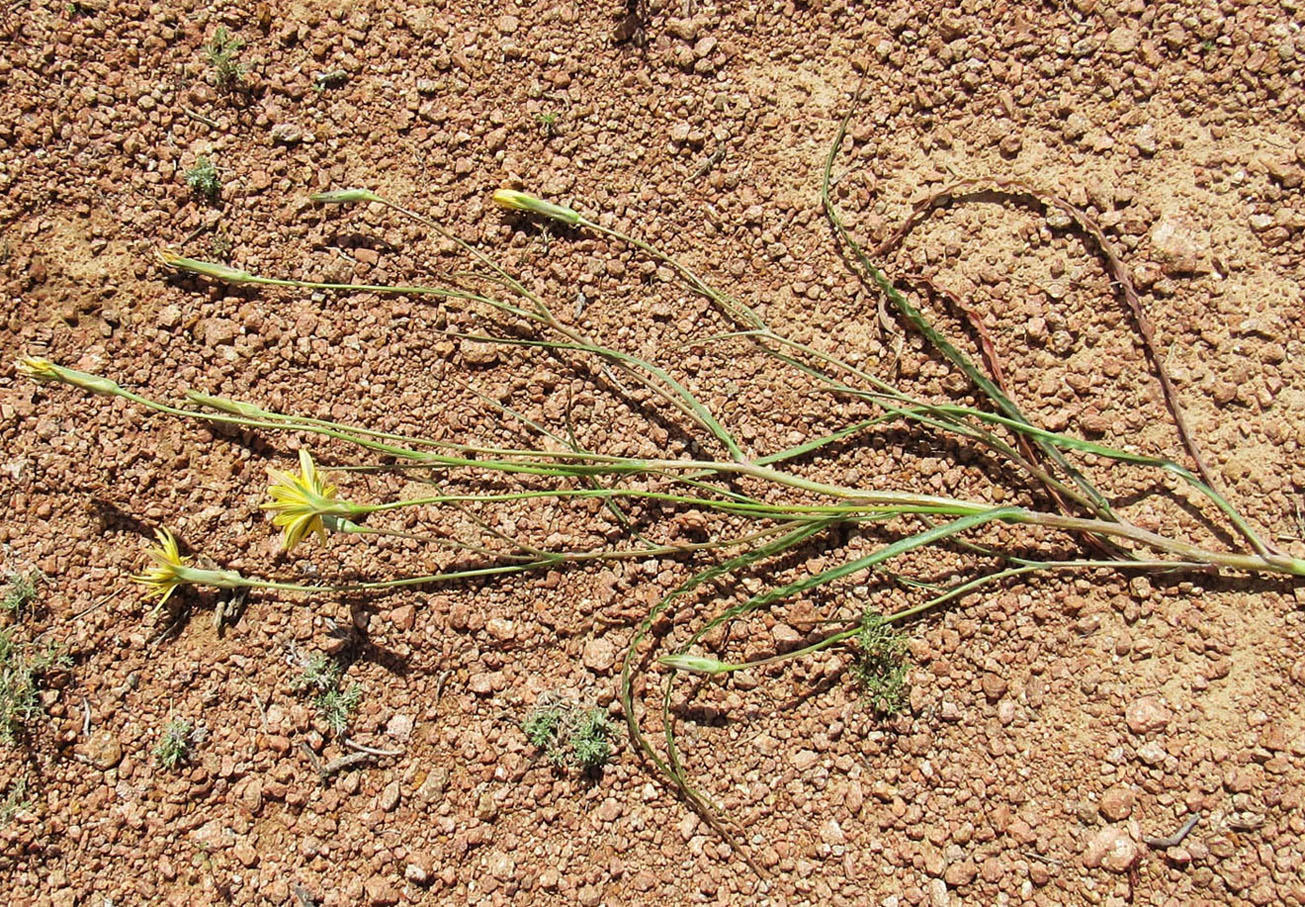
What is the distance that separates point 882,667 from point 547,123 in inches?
60.0

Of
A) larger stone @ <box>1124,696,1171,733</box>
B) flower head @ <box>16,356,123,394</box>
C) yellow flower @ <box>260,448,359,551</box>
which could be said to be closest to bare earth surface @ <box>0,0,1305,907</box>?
larger stone @ <box>1124,696,1171,733</box>

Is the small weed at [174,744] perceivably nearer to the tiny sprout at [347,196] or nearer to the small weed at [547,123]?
the tiny sprout at [347,196]

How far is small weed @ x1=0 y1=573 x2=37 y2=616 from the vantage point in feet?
7.39

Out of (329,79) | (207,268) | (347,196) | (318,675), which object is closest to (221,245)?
(207,268)

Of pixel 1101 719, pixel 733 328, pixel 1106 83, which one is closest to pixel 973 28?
pixel 1106 83

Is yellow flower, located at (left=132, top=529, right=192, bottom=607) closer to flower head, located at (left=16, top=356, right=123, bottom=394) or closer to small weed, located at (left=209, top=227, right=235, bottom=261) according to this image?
flower head, located at (left=16, top=356, right=123, bottom=394)

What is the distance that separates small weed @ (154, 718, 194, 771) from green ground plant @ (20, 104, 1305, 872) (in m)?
0.31

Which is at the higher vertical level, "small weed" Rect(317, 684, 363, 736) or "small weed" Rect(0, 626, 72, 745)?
"small weed" Rect(317, 684, 363, 736)

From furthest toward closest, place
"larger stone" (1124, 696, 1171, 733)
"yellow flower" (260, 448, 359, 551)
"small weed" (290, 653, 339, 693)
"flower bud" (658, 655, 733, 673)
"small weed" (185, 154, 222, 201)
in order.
→ "small weed" (185, 154, 222, 201), "small weed" (290, 653, 339, 693), "larger stone" (1124, 696, 1171, 733), "flower bud" (658, 655, 733, 673), "yellow flower" (260, 448, 359, 551)

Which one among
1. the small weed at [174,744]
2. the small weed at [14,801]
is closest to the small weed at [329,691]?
the small weed at [174,744]

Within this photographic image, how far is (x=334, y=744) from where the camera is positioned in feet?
7.29

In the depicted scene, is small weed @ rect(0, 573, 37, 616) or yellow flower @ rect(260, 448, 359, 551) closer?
yellow flower @ rect(260, 448, 359, 551)

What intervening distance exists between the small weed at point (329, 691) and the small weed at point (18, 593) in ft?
2.17

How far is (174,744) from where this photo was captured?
2207 millimetres
